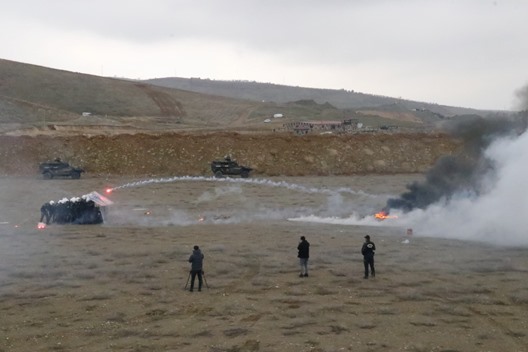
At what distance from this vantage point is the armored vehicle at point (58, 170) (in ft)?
220

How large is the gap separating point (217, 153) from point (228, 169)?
8542 millimetres

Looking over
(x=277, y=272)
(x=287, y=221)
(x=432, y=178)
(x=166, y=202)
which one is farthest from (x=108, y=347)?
(x=166, y=202)

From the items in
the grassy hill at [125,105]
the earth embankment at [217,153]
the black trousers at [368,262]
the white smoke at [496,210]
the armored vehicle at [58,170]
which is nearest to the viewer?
the black trousers at [368,262]

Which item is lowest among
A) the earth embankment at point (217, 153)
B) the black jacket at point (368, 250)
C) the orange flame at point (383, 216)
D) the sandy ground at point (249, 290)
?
the sandy ground at point (249, 290)

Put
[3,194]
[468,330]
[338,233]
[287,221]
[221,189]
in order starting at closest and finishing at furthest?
1. [468,330]
2. [338,233]
3. [287,221]
4. [3,194]
5. [221,189]

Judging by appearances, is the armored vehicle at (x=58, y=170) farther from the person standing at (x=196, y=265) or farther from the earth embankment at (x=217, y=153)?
the person standing at (x=196, y=265)

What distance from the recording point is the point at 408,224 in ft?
123

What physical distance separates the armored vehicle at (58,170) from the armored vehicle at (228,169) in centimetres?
1450

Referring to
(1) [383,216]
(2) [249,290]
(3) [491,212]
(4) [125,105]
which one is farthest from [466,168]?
(4) [125,105]

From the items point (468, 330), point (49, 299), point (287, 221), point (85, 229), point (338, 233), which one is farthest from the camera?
point (287, 221)

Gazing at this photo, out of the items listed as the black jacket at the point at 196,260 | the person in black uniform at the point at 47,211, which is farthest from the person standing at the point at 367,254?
the person in black uniform at the point at 47,211

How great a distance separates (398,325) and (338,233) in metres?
16.2

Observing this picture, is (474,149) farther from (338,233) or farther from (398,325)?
(398,325)

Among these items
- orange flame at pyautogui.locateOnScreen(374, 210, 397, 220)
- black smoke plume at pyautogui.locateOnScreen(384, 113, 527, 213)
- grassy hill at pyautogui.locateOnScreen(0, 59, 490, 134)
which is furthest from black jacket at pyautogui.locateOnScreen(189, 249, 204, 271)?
grassy hill at pyautogui.locateOnScreen(0, 59, 490, 134)
